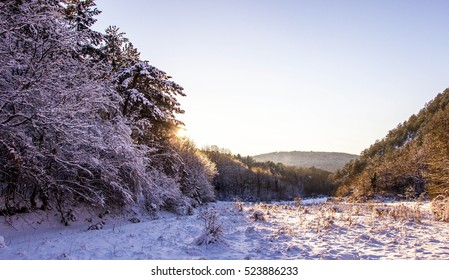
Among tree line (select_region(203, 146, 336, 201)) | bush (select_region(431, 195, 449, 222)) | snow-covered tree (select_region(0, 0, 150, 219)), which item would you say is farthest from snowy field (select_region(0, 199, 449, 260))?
tree line (select_region(203, 146, 336, 201))

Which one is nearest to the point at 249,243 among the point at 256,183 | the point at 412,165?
the point at 412,165

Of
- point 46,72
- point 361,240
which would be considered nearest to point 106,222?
point 46,72

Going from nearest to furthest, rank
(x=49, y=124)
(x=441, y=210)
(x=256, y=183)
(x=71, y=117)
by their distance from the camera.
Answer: (x=49, y=124), (x=71, y=117), (x=441, y=210), (x=256, y=183)

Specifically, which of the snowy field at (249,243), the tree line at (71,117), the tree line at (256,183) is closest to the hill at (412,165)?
the snowy field at (249,243)

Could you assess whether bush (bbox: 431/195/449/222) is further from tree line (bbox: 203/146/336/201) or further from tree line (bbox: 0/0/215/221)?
tree line (bbox: 203/146/336/201)

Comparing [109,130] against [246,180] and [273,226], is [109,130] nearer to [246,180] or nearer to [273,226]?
[273,226]

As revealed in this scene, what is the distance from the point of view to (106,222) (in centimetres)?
1337

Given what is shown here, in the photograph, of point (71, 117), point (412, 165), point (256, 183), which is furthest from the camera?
point (256, 183)

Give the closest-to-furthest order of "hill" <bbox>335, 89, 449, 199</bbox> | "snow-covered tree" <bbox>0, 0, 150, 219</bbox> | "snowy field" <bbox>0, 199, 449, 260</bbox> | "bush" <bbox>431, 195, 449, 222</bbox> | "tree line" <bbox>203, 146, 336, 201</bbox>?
"snowy field" <bbox>0, 199, 449, 260</bbox>
"snow-covered tree" <bbox>0, 0, 150, 219</bbox>
"bush" <bbox>431, 195, 449, 222</bbox>
"hill" <bbox>335, 89, 449, 199</bbox>
"tree line" <bbox>203, 146, 336, 201</bbox>

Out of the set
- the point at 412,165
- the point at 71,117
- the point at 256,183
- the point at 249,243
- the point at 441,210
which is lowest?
the point at 256,183

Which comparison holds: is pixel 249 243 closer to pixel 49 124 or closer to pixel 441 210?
pixel 49 124

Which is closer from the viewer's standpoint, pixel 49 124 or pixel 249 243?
pixel 249 243

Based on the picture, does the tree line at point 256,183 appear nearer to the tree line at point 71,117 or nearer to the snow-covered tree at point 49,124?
the tree line at point 71,117
